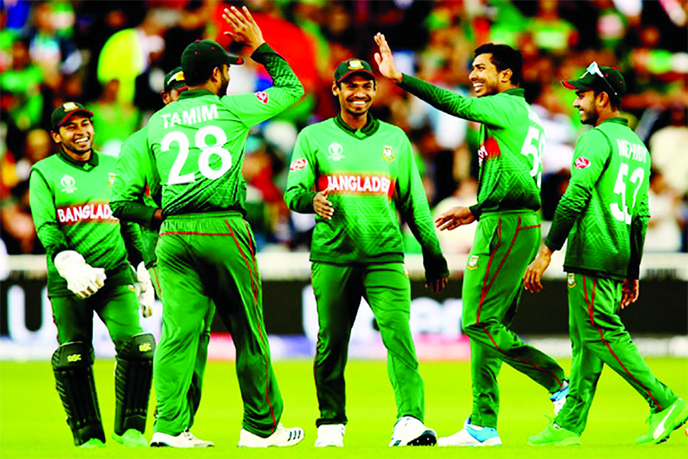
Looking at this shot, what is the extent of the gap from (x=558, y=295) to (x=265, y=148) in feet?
14.1

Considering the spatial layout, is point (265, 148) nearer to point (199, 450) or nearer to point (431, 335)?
point (431, 335)

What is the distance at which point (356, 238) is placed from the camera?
813 centimetres

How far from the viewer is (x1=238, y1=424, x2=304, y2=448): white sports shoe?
795 centimetres

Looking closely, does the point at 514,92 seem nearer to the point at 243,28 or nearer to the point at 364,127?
the point at 364,127

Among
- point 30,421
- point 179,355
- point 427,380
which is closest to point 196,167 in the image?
point 179,355

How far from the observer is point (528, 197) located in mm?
8242

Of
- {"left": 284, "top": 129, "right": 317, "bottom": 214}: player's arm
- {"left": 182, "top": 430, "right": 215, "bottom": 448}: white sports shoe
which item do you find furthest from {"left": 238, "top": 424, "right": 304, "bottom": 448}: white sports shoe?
{"left": 284, "top": 129, "right": 317, "bottom": 214}: player's arm

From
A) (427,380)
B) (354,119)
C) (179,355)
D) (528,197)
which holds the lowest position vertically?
(427,380)

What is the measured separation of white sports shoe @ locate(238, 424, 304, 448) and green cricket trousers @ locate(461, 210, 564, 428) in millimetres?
1199

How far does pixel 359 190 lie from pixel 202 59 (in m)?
1.33

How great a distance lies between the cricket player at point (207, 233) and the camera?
304 inches

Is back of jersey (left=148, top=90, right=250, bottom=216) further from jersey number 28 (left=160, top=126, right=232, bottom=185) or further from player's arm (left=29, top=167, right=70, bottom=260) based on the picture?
player's arm (left=29, top=167, right=70, bottom=260)

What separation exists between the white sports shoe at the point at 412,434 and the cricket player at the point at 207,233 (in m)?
0.82

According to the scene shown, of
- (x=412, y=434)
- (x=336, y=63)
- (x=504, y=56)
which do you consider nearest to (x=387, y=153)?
(x=504, y=56)
